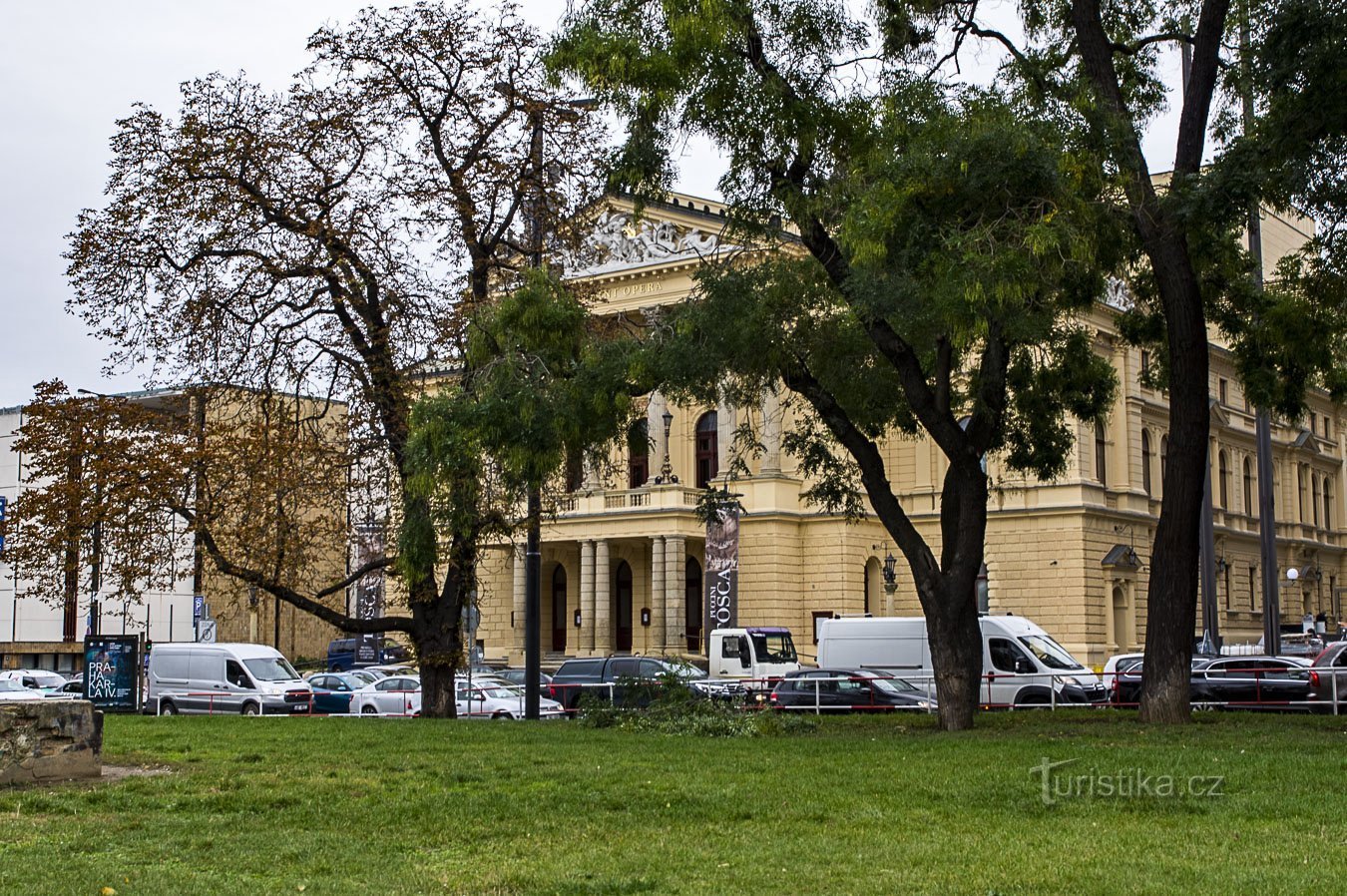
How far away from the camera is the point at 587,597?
59469 mm

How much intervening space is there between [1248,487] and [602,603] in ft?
102

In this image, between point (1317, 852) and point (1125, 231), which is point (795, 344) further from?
point (1317, 852)

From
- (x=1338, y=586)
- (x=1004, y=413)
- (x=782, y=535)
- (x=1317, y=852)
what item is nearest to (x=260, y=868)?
(x=1317, y=852)

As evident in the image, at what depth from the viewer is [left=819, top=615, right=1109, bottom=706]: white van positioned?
3206cm

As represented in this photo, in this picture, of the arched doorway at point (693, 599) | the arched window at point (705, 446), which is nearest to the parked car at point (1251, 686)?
the arched doorway at point (693, 599)

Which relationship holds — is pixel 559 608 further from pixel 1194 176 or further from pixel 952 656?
pixel 1194 176

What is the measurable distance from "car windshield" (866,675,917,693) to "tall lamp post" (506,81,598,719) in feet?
24.8

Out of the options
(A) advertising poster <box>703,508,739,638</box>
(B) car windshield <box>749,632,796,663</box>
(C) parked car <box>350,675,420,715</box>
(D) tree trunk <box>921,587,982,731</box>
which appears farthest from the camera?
(A) advertising poster <box>703,508,739,638</box>

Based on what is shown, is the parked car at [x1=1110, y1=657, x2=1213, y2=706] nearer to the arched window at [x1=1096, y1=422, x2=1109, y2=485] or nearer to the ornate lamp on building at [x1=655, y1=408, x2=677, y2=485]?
the arched window at [x1=1096, y1=422, x2=1109, y2=485]

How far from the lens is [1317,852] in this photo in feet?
30.4

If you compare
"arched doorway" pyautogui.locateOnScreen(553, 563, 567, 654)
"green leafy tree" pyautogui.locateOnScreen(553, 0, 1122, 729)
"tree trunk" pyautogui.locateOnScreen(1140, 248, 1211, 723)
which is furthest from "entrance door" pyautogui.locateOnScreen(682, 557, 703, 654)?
"tree trunk" pyautogui.locateOnScreen(1140, 248, 1211, 723)

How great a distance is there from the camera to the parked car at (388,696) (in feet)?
A: 121

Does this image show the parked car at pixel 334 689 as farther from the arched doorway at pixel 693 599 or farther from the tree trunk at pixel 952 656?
the tree trunk at pixel 952 656

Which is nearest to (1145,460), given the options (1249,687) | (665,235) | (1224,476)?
(1224,476)
